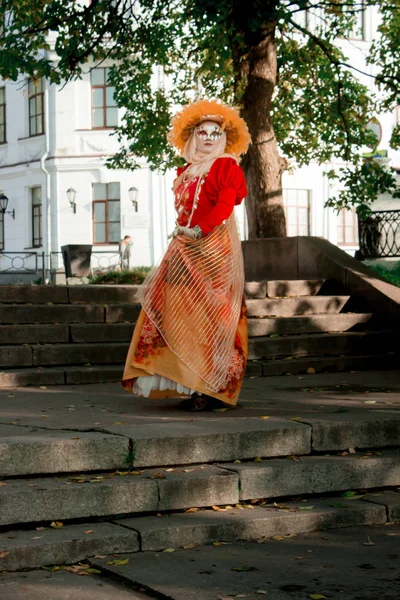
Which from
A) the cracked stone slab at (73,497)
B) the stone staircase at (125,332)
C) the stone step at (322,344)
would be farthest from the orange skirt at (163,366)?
the stone step at (322,344)

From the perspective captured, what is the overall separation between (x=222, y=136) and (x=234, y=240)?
75cm

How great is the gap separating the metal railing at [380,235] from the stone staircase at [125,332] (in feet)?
19.0

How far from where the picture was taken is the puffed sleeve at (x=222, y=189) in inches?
287

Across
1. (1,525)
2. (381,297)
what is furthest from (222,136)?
(381,297)

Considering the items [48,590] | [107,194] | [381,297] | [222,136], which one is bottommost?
[48,590]

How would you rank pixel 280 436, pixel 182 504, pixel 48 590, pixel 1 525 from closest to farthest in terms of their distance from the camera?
pixel 48 590 → pixel 1 525 → pixel 182 504 → pixel 280 436

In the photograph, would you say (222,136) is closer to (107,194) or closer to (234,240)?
(234,240)

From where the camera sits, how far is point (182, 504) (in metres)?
5.45

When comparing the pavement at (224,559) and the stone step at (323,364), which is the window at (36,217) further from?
the pavement at (224,559)

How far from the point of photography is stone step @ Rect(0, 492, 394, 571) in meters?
4.70

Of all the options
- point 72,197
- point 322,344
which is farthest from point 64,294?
point 72,197

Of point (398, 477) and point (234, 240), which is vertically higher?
point (234, 240)

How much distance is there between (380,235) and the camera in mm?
18328

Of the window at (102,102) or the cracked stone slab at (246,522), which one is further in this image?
the window at (102,102)
